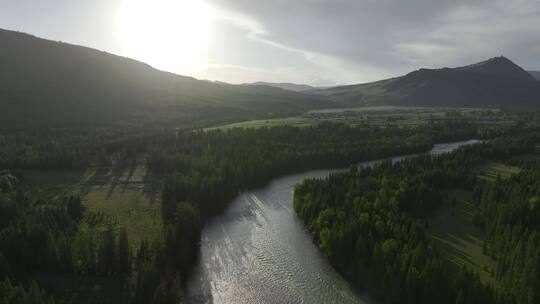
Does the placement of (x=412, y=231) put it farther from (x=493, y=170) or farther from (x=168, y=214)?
(x=493, y=170)

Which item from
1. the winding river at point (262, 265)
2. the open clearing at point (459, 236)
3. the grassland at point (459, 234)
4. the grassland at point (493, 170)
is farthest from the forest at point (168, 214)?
the grassland at point (493, 170)

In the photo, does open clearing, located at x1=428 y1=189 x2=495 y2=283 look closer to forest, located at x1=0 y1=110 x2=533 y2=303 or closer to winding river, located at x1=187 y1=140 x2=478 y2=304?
forest, located at x1=0 y1=110 x2=533 y2=303

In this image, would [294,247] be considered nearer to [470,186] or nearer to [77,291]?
[77,291]

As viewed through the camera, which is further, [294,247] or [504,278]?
[294,247]

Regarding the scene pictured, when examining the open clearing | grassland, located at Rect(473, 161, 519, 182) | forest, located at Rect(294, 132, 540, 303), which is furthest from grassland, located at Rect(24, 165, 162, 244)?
grassland, located at Rect(473, 161, 519, 182)

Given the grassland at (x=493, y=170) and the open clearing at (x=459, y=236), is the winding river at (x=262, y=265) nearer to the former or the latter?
the open clearing at (x=459, y=236)

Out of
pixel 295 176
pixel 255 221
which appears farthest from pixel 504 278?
pixel 295 176

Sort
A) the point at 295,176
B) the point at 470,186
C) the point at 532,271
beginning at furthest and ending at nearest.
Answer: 1. the point at 295,176
2. the point at 470,186
3. the point at 532,271
